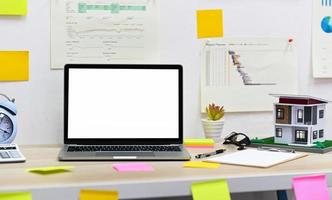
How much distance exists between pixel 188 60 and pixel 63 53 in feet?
1.29

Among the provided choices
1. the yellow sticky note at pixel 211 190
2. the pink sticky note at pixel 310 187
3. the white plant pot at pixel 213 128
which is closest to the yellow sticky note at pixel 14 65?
the white plant pot at pixel 213 128

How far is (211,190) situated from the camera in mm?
1276

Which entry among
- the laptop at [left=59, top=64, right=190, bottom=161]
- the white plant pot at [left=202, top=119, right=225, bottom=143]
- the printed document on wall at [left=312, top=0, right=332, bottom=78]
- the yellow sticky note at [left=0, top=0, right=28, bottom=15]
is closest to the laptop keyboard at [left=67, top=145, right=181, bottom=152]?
the laptop at [left=59, top=64, right=190, bottom=161]

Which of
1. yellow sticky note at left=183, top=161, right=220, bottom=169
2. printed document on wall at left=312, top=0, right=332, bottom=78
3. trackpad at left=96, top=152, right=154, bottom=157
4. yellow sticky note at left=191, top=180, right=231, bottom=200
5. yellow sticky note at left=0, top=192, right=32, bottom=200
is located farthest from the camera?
printed document on wall at left=312, top=0, right=332, bottom=78

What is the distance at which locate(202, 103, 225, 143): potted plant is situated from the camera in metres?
1.80

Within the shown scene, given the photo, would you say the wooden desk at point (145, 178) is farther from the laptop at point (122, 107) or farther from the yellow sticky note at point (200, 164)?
the laptop at point (122, 107)

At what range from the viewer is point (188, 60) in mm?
1860

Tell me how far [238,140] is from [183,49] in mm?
336

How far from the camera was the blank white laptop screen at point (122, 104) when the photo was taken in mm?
1637

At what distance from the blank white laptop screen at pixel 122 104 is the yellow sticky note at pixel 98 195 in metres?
0.43

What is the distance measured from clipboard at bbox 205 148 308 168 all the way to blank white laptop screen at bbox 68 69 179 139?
8.0 inches

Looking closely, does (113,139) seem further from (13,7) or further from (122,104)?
(13,7)

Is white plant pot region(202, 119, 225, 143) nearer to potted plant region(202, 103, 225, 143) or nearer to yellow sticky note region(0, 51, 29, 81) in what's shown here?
potted plant region(202, 103, 225, 143)

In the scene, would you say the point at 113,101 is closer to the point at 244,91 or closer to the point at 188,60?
the point at 188,60
